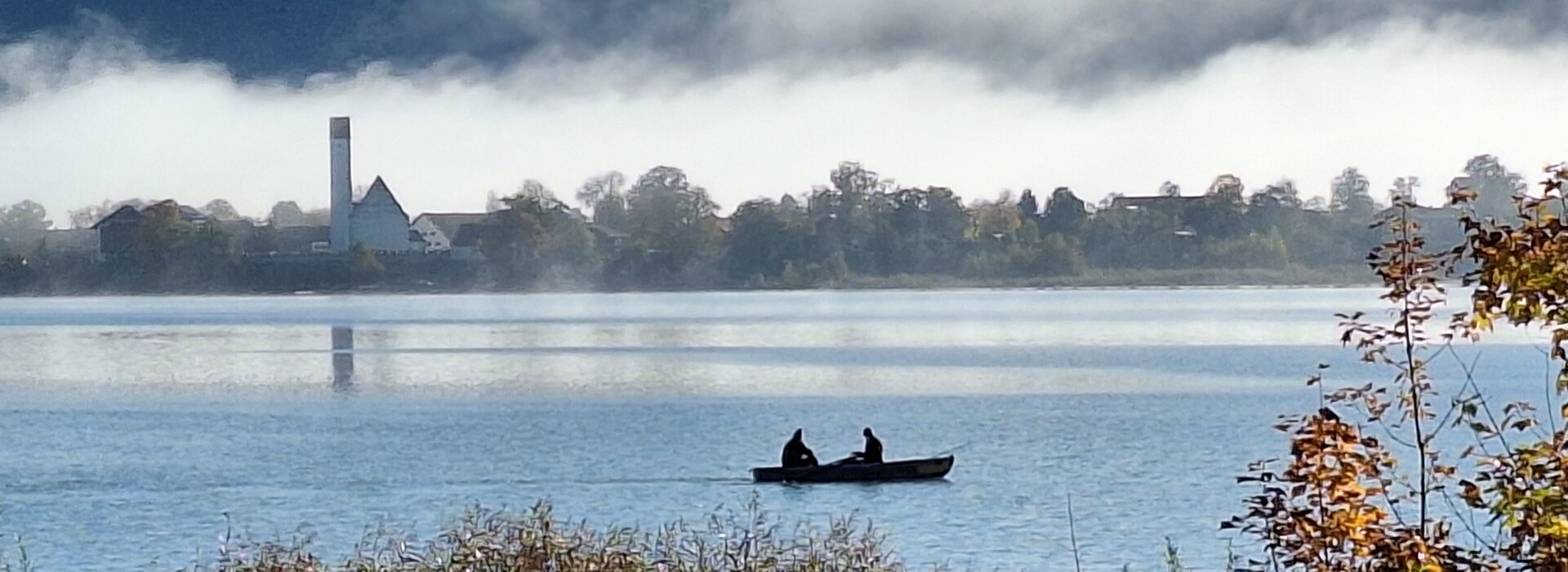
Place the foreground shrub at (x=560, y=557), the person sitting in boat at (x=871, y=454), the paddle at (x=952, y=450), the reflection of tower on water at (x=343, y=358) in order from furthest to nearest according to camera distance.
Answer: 1. the reflection of tower on water at (x=343, y=358)
2. the paddle at (x=952, y=450)
3. the person sitting in boat at (x=871, y=454)
4. the foreground shrub at (x=560, y=557)

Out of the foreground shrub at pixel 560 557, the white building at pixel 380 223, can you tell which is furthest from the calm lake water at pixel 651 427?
the white building at pixel 380 223

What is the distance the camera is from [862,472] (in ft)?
96.7

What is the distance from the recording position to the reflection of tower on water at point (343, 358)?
61.7 meters

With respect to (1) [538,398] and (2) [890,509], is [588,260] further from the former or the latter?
(2) [890,509]

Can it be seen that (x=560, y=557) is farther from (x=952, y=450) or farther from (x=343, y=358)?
(x=343, y=358)

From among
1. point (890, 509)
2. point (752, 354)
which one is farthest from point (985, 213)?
point (890, 509)

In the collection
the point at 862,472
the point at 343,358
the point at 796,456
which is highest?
the point at 796,456

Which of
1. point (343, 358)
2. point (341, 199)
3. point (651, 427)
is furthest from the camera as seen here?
point (341, 199)

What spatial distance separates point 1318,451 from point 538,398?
4594 cm

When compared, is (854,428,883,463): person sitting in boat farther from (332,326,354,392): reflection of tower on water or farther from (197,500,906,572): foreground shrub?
(332,326,354,392): reflection of tower on water

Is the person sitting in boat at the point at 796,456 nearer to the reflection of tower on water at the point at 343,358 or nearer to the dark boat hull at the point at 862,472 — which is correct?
the dark boat hull at the point at 862,472

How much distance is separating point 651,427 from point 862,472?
14063 millimetres

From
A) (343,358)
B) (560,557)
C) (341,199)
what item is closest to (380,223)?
(341,199)

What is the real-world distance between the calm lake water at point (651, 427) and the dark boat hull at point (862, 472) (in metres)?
0.27
